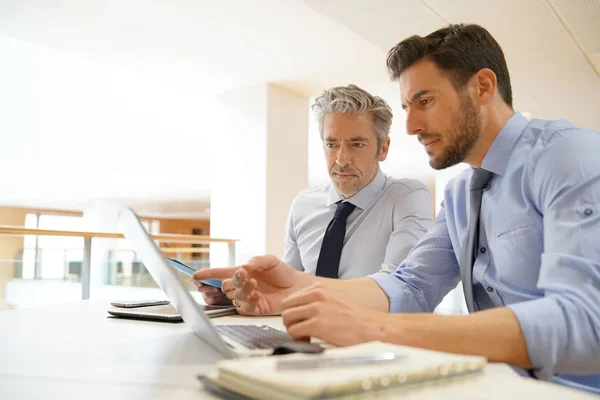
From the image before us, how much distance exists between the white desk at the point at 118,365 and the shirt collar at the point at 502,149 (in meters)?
0.58

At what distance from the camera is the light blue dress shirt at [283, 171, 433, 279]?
1.83m

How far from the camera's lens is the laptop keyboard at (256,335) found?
861 millimetres

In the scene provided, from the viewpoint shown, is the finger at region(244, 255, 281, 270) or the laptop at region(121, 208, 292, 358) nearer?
the laptop at region(121, 208, 292, 358)

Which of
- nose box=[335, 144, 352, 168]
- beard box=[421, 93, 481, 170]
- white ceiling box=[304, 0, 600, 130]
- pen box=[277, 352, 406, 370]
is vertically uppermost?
white ceiling box=[304, 0, 600, 130]

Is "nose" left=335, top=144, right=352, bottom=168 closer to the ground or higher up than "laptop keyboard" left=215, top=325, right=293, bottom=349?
higher up

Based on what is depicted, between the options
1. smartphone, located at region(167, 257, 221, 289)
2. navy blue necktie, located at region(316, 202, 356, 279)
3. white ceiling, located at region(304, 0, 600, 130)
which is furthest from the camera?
white ceiling, located at region(304, 0, 600, 130)

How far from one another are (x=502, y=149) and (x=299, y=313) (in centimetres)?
68

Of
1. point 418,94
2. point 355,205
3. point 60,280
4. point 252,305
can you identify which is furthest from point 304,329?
point 60,280

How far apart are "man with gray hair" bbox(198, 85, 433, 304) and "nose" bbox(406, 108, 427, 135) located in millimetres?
540

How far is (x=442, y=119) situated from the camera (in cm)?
131

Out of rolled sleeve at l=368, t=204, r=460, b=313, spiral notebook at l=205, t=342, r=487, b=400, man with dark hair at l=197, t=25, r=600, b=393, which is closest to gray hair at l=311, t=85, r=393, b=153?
man with dark hair at l=197, t=25, r=600, b=393

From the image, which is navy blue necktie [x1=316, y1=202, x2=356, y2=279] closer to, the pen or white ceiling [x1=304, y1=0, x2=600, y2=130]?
the pen

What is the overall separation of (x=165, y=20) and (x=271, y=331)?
132 inches

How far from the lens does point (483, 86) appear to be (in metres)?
1.31
